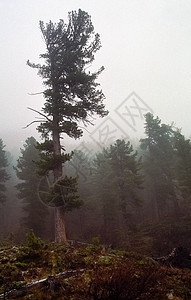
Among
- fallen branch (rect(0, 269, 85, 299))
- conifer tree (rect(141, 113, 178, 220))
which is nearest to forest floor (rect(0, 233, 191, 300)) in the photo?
fallen branch (rect(0, 269, 85, 299))

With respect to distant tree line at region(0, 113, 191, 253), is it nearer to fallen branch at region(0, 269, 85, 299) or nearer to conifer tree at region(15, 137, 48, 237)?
conifer tree at region(15, 137, 48, 237)

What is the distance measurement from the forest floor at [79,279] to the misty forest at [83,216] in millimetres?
21

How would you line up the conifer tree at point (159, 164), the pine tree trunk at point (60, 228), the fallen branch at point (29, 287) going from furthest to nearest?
the conifer tree at point (159, 164), the pine tree trunk at point (60, 228), the fallen branch at point (29, 287)

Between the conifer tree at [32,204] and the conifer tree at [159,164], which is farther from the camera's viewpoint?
the conifer tree at [159,164]

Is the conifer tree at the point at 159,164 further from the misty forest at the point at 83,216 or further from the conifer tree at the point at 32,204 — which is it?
the conifer tree at the point at 32,204

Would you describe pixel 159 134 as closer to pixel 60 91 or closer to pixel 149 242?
pixel 149 242

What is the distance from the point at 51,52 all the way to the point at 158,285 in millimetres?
14545

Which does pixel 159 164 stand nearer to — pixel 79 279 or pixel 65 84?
pixel 65 84

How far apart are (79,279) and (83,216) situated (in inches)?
1106

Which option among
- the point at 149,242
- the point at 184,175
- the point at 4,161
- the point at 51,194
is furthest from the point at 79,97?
the point at 4,161

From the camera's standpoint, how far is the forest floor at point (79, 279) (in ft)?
12.0

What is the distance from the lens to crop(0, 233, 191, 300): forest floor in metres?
3.65

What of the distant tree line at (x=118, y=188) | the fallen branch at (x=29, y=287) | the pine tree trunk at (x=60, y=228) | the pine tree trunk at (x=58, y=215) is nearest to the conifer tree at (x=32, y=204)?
the distant tree line at (x=118, y=188)

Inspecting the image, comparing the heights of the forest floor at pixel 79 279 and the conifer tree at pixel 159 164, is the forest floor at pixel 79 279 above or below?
below
